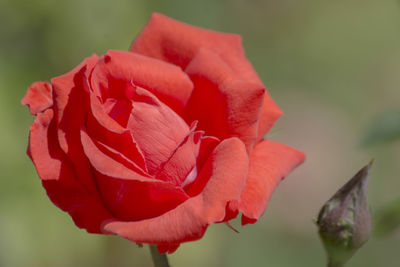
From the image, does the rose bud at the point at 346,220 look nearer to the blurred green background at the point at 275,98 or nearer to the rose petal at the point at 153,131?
the blurred green background at the point at 275,98

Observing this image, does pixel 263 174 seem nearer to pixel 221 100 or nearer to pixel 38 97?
pixel 221 100

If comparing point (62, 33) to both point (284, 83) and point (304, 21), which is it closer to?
point (284, 83)

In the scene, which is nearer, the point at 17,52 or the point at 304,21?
the point at 17,52

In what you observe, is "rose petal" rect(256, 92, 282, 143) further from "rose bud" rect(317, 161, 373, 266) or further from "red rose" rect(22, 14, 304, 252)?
"rose bud" rect(317, 161, 373, 266)

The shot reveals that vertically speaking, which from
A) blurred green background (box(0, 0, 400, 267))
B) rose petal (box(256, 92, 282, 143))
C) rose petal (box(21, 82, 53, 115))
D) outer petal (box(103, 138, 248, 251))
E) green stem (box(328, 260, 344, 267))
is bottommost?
blurred green background (box(0, 0, 400, 267))

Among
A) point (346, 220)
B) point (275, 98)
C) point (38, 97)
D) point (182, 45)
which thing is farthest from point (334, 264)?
point (275, 98)

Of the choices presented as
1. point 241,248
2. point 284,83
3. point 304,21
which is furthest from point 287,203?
point 304,21

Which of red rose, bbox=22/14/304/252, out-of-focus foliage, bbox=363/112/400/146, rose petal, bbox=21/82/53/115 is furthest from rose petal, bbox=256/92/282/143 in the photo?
rose petal, bbox=21/82/53/115
